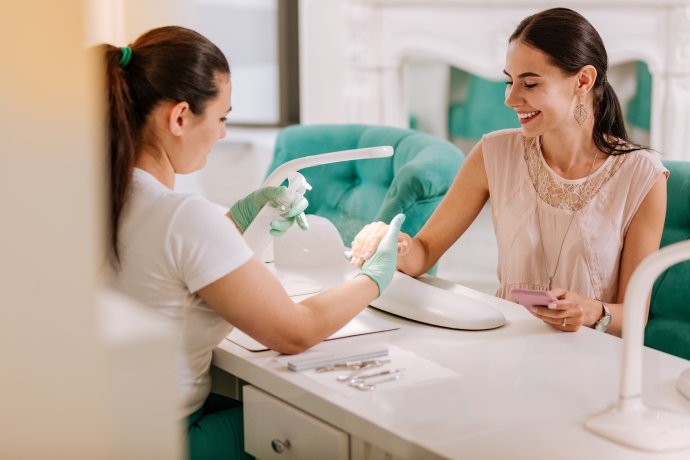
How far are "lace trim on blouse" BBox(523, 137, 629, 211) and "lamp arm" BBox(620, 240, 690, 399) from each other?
699 mm

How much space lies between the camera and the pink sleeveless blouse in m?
1.43

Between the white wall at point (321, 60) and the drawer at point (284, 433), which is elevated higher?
the white wall at point (321, 60)

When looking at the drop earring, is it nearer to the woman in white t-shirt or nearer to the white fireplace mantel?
the woman in white t-shirt

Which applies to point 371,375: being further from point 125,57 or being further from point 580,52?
point 580,52

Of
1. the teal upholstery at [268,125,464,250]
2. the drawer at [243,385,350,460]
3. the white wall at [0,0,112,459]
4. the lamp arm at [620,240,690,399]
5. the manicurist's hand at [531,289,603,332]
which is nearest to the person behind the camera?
the white wall at [0,0,112,459]

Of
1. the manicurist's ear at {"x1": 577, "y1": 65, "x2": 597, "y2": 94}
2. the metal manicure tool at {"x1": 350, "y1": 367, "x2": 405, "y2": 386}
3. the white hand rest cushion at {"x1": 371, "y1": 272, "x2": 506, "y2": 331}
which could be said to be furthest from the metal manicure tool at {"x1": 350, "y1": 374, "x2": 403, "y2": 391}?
the manicurist's ear at {"x1": 577, "y1": 65, "x2": 597, "y2": 94}

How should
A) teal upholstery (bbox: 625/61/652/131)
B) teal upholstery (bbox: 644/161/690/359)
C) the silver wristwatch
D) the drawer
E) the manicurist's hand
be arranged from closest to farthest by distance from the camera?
the drawer < the manicurist's hand < the silver wristwatch < teal upholstery (bbox: 644/161/690/359) < teal upholstery (bbox: 625/61/652/131)

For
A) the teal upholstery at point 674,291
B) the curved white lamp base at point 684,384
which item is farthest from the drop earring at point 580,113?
the curved white lamp base at point 684,384

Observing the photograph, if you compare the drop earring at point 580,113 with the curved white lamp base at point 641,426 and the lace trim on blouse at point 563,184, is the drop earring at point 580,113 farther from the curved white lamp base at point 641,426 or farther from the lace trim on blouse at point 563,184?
the curved white lamp base at point 641,426

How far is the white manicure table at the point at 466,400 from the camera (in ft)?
2.66

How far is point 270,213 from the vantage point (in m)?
1.35

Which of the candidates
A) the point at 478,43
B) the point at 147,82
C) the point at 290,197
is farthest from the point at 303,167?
the point at 478,43

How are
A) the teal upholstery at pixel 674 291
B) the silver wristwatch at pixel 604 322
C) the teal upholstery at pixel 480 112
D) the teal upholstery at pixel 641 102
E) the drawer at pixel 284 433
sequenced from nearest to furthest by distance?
the drawer at pixel 284 433 → the silver wristwatch at pixel 604 322 → the teal upholstery at pixel 674 291 → the teal upholstery at pixel 641 102 → the teal upholstery at pixel 480 112

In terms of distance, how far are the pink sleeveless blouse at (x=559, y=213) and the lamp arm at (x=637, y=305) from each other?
0.66m
